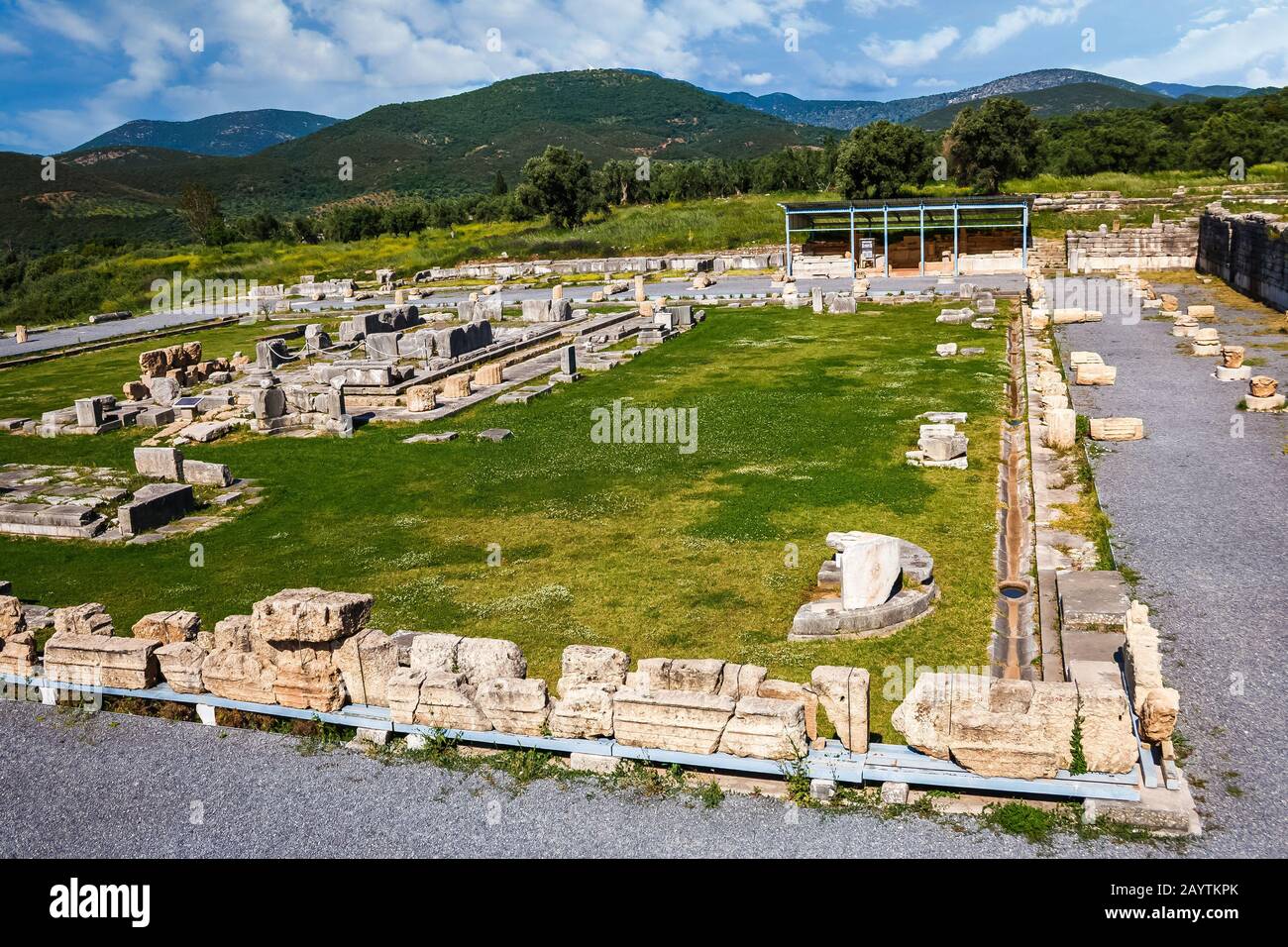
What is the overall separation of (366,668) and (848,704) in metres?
4.46

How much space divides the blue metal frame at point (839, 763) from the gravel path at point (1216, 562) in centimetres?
82

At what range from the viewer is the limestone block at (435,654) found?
932 cm

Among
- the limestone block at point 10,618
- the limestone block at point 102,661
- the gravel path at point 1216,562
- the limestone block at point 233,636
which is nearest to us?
the gravel path at point 1216,562

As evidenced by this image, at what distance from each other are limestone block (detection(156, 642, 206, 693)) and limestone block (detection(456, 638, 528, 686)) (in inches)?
108

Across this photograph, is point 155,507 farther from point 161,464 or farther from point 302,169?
point 302,169

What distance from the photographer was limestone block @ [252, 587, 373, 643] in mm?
9344

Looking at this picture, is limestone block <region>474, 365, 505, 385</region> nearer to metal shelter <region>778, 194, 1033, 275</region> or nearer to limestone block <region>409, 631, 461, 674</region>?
limestone block <region>409, 631, 461, 674</region>

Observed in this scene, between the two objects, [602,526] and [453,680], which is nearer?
[453,680]

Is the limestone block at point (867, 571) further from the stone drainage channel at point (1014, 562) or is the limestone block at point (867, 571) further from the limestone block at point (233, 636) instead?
the limestone block at point (233, 636)

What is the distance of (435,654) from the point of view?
9367 mm

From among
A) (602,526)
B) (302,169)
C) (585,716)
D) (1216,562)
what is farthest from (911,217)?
(302,169)

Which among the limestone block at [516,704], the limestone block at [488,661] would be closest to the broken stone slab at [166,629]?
the limestone block at [488,661]

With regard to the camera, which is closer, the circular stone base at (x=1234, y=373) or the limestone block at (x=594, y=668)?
the limestone block at (x=594, y=668)

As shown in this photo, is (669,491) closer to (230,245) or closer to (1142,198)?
(1142,198)
